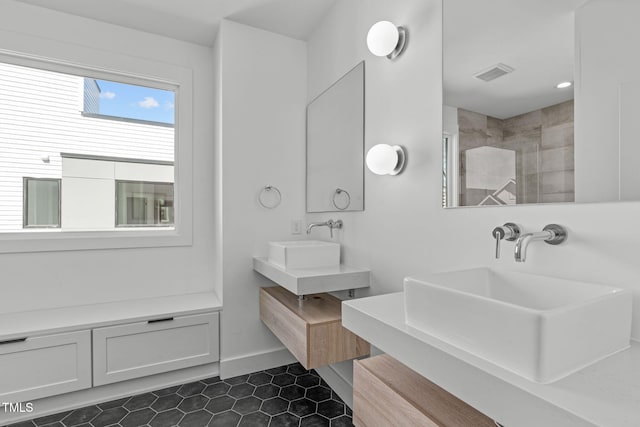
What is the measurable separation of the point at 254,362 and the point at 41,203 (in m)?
1.85

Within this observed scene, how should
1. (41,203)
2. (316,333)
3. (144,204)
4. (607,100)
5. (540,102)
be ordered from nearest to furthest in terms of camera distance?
1. (607,100)
2. (540,102)
3. (316,333)
4. (41,203)
5. (144,204)

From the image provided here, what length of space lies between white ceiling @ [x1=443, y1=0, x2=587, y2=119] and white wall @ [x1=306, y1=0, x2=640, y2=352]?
87 mm

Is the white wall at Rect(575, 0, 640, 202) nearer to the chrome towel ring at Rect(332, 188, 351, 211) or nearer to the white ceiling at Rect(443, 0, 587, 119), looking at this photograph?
the white ceiling at Rect(443, 0, 587, 119)

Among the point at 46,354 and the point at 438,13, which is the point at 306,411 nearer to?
the point at 46,354

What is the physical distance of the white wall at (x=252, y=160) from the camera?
2.30 m

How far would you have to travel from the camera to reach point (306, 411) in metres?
1.84

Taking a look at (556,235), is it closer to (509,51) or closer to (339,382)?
(509,51)

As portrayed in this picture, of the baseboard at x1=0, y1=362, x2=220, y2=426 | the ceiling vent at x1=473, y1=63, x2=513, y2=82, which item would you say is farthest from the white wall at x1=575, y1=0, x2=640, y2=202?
the baseboard at x1=0, y1=362, x2=220, y2=426

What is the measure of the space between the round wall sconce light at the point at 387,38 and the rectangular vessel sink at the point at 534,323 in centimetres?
115

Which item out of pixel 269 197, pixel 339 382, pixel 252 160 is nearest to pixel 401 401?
pixel 339 382

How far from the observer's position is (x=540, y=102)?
1.04 m

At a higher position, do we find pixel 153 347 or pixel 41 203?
pixel 41 203

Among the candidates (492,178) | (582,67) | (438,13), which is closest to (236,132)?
(438,13)

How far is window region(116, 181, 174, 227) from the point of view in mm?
2439
